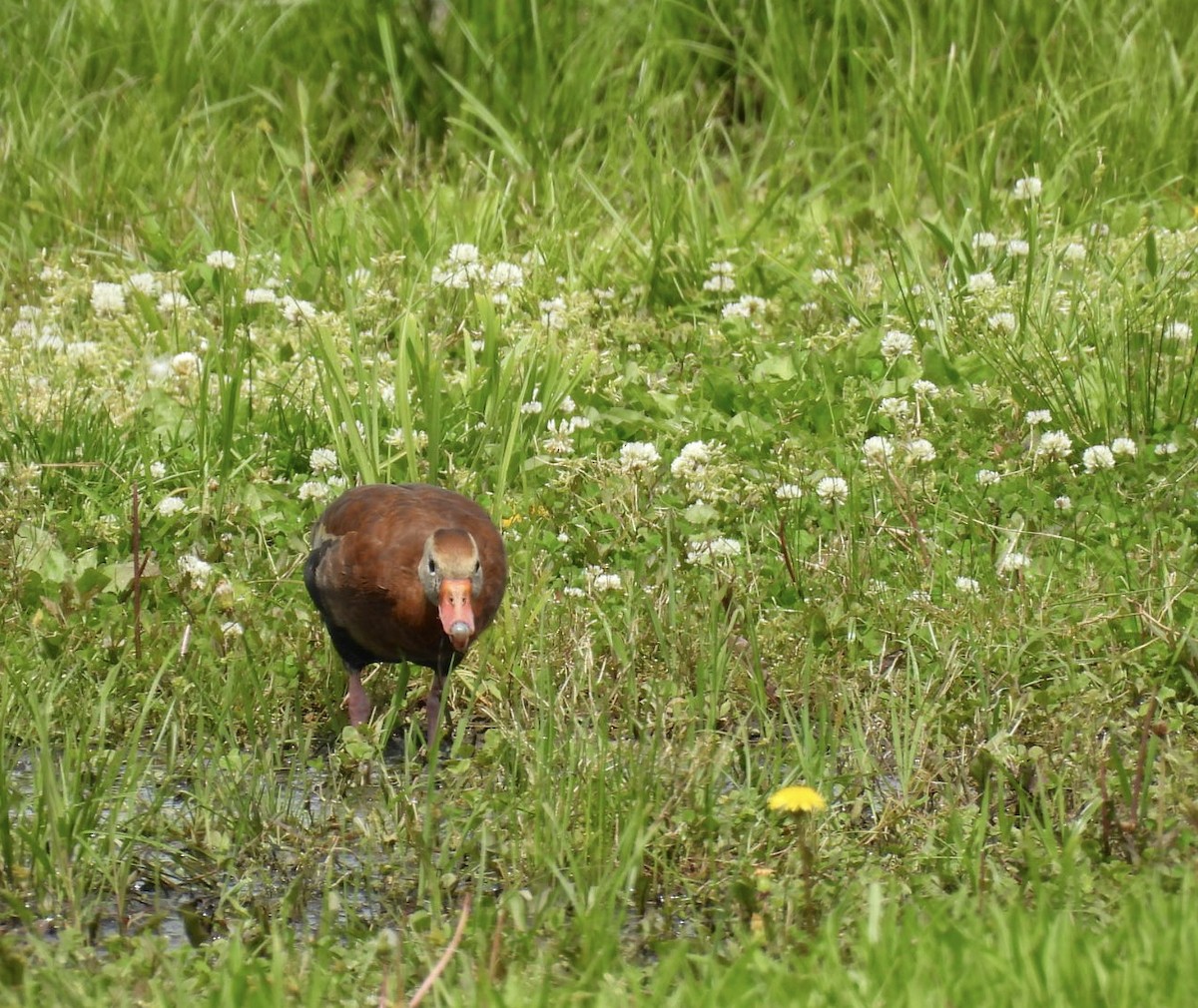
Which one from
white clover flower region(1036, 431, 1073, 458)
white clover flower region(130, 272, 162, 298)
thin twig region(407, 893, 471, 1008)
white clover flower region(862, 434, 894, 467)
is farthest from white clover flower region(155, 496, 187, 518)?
white clover flower region(1036, 431, 1073, 458)

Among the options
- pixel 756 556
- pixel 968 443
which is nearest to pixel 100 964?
pixel 756 556

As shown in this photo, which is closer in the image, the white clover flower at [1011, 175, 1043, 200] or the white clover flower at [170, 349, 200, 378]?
the white clover flower at [170, 349, 200, 378]

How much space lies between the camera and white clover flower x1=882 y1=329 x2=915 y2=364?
579 centimetres

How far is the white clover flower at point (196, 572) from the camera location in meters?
4.65

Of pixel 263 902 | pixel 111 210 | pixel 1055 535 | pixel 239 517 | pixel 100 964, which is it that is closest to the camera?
pixel 100 964

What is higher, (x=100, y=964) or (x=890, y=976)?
(x=890, y=976)

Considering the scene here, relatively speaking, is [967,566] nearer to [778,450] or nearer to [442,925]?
[778,450]

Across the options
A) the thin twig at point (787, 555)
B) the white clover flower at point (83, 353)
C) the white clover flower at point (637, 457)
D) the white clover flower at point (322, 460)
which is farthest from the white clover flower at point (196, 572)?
the white clover flower at point (83, 353)

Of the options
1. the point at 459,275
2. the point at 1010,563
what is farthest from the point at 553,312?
the point at 1010,563

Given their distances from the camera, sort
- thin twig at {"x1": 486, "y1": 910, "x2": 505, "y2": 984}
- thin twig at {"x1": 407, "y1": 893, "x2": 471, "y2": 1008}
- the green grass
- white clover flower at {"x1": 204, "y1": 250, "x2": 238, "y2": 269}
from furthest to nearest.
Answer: white clover flower at {"x1": 204, "y1": 250, "x2": 238, "y2": 269} < the green grass < thin twig at {"x1": 486, "y1": 910, "x2": 505, "y2": 984} < thin twig at {"x1": 407, "y1": 893, "x2": 471, "y2": 1008}

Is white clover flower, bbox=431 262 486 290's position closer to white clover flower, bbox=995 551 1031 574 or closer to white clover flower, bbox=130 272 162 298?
white clover flower, bbox=130 272 162 298

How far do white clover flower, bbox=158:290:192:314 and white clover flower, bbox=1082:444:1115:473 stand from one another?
305 cm

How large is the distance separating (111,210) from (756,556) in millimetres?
3488

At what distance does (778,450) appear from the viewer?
213 inches
